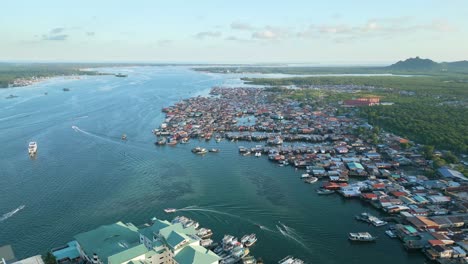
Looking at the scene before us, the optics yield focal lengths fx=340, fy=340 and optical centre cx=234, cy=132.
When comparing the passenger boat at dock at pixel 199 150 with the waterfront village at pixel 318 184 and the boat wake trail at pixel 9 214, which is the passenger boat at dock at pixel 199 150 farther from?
the boat wake trail at pixel 9 214

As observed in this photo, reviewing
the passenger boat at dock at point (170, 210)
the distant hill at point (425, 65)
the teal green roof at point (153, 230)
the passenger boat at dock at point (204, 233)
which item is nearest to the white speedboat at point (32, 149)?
the passenger boat at dock at point (170, 210)

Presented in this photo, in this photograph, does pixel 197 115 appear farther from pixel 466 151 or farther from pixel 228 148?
pixel 466 151

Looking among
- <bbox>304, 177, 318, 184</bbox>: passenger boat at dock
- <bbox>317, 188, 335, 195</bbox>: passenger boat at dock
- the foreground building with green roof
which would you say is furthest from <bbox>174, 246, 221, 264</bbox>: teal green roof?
<bbox>304, 177, 318, 184</bbox>: passenger boat at dock

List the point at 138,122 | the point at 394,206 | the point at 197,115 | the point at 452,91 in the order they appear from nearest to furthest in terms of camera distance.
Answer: the point at 394,206
the point at 138,122
the point at 197,115
the point at 452,91

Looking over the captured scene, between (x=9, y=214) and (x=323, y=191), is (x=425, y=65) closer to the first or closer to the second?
(x=323, y=191)

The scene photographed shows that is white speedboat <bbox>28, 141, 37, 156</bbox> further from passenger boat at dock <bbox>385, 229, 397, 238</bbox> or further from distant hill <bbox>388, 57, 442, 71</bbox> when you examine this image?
distant hill <bbox>388, 57, 442, 71</bbox>

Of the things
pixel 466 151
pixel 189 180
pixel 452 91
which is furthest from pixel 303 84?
pixel 189 180
